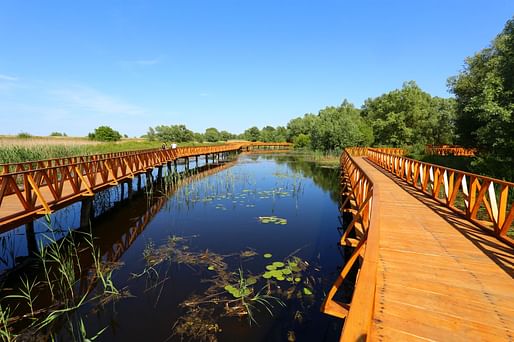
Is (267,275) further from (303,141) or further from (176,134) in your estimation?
(176,134)

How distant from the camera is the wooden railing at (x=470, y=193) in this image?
18.5 ft

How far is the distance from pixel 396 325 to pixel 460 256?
2.73 metres

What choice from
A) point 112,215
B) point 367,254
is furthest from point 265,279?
point 112,215

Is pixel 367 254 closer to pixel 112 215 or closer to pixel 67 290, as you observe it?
pixel 67 290

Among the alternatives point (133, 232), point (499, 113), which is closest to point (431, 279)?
point (133, 232)

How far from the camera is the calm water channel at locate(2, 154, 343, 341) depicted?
17.0 ft

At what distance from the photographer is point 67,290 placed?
635 centimetres

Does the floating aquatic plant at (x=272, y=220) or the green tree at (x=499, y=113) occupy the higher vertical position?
the green tree at (x=499, y=113)

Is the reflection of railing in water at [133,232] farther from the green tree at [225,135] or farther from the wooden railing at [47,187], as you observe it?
the green tree at [225,135]

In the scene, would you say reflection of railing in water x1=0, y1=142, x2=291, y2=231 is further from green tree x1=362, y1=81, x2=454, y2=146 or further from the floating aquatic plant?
green tree x1=362, y1=81, x2=454, y2=146

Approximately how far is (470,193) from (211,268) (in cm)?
688

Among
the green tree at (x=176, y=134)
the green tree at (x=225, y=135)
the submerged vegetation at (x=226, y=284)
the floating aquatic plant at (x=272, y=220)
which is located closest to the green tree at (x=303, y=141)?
the green tree at (x=176, y=134)

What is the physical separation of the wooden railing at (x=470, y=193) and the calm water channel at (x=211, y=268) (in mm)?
3678

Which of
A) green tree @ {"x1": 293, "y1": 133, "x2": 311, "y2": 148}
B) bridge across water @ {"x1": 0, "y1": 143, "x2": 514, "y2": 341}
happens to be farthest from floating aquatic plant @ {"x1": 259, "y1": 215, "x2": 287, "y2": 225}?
green tree @ {"x1": 293, "y1": 133, "x2": 311, "y2": 148}
